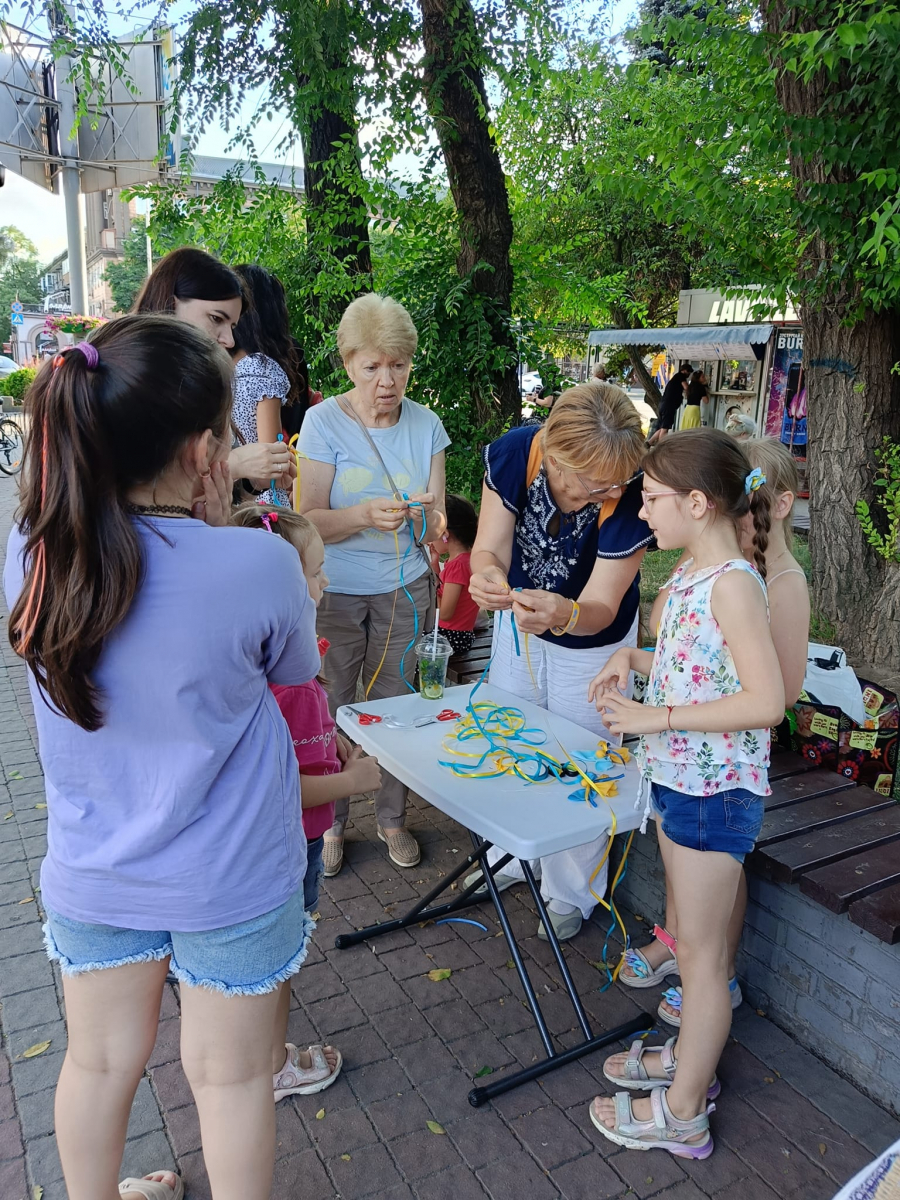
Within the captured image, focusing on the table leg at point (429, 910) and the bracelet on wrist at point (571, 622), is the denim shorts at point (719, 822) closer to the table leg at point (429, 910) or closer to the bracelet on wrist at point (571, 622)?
the bracelet on wrist at point (571, 622)

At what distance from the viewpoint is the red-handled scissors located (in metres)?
2.44

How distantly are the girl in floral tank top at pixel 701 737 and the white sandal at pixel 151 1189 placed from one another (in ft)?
3.18

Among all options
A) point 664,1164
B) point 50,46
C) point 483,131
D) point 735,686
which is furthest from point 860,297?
point 50,46

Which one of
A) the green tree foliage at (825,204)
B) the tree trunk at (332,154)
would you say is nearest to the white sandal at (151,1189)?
the green tree foliage at (825,204)

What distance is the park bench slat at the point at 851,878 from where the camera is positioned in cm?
204

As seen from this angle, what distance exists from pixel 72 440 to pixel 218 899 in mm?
684

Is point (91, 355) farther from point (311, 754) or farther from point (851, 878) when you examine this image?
point (851, 878)

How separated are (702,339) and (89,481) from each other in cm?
1385

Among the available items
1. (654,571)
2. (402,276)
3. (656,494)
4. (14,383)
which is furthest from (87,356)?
(14,383)

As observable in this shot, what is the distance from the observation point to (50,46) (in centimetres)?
570

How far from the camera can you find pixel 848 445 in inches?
200

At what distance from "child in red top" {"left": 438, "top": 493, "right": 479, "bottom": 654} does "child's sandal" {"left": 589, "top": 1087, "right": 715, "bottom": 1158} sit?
2262 mm

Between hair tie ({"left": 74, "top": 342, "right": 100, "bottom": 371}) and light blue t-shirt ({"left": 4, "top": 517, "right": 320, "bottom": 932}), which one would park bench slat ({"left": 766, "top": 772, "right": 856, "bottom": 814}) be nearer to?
light blue t-shirt ({"left": 4, "top": 517, "right": 320, "bottom": 932})

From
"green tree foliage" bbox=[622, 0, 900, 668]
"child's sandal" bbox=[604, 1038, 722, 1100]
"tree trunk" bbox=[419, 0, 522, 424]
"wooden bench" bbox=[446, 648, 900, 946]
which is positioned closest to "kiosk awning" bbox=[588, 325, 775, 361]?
"green tree foliage" bbox=[622, 0, 900, 668]
